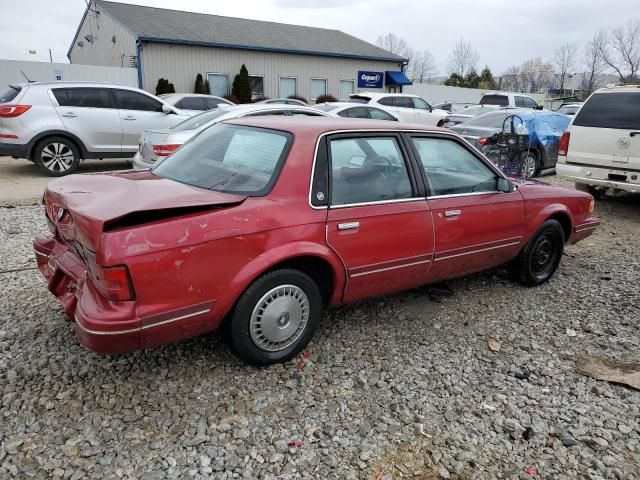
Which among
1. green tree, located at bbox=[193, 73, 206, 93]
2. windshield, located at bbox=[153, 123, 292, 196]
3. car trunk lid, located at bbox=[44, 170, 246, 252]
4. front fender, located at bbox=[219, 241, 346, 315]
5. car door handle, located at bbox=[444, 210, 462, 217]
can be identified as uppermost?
green tree, located at bbox=[193, 73, 206, 93]

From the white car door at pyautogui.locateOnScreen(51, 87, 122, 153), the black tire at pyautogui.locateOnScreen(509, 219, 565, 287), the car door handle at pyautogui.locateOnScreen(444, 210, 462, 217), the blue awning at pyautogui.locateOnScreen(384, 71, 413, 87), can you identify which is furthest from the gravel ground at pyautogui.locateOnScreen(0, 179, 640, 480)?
the blue awning at pyautogui.locateOnScreen(384, 71, 413, 87)

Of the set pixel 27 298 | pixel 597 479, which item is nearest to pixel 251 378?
pixel 597 479

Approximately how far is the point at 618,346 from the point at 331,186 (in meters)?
2.47

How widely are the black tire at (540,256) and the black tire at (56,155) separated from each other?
8247 mm

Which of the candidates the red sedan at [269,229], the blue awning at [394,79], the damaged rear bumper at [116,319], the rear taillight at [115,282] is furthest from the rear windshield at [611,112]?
the blue awning at [394,79]

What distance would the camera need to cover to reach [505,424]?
9.54ft

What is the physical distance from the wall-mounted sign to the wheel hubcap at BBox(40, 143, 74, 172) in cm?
2180

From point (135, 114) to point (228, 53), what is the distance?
625 inches

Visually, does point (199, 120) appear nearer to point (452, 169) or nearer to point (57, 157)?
point (57, 157)

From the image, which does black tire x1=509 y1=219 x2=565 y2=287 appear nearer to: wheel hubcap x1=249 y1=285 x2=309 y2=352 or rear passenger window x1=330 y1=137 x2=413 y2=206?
rear passenger window x1=330 y1=137 x2=413 y2=206

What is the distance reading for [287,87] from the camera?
2684 centimetres

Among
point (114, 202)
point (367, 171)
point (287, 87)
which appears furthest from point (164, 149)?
point (287, 87)

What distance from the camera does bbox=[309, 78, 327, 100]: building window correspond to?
27.5 m

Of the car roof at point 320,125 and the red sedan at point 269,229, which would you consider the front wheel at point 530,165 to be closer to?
the red sedan at point 269,229
